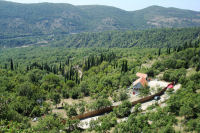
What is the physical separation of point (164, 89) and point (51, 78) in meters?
47.9

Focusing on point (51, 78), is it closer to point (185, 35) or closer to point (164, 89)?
point (164, 89)

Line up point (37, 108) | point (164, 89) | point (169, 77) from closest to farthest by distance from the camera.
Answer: point (37, 108), point (164, 89), point (169, 77)

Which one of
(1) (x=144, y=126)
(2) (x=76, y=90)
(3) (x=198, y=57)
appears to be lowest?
(2) (x=76, y=90)

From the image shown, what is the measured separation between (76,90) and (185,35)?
170948 millimetres

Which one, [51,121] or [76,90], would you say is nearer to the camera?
[51,121]

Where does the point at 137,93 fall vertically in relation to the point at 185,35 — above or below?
below

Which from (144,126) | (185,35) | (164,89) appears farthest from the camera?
(185,35)

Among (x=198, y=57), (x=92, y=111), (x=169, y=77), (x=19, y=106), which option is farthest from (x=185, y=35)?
(x=19, y=106)

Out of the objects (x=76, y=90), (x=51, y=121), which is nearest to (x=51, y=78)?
(x=76, y=90)

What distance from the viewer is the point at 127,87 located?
66.4 meters

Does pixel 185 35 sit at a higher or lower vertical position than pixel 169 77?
higher

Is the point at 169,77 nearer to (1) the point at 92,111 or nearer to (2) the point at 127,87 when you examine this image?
(2) the point at 127,87

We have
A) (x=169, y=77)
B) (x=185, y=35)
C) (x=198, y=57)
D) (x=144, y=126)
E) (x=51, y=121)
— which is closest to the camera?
(x=144, y=126)

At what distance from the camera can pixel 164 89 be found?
188 ft
